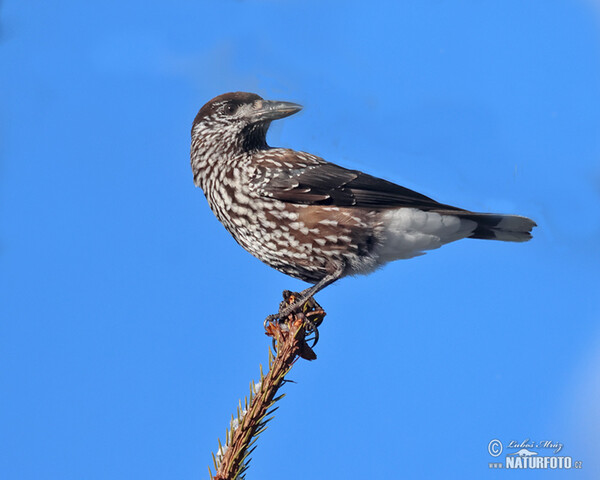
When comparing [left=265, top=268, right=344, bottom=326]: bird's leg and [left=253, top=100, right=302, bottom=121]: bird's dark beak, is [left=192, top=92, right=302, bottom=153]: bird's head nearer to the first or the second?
[left=253, top=100, right=302, bottom=121]: bird's dark beak

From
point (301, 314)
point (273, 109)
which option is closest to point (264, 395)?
point (301, 314)

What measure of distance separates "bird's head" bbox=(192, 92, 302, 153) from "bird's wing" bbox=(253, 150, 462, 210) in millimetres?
373

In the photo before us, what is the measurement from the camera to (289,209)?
4988 mm

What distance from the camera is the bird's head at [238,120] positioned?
5.45 m

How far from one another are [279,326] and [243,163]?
156 centimetres

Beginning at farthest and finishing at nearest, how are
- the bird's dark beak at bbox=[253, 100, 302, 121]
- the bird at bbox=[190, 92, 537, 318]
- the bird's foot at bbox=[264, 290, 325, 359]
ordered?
the bird's dark beak at bbox=[253, 100, 302, 121]
the bird at bbox=[190, 92, 537, 318]
the bird's foot at bbox=[264, 290, 325, 359]

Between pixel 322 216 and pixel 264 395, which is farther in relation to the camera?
pixel 322 216

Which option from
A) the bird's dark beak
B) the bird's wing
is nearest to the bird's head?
the bird's dark beak

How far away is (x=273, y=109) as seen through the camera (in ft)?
17.8

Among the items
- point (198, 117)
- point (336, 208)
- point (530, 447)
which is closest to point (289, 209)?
point (336, 208)

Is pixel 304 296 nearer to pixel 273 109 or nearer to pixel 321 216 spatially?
pixel 321 216

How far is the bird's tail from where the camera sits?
5203 mm

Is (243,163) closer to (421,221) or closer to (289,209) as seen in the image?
(289,209)

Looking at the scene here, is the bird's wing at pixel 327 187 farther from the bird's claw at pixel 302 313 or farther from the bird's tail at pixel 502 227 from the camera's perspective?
the bird's claw at pixel 302 313
